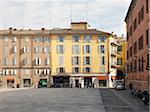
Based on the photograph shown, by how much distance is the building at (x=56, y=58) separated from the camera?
97500mm

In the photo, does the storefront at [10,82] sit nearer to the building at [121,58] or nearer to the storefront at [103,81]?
the storefront at [103,81]

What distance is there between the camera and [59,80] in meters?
97.9

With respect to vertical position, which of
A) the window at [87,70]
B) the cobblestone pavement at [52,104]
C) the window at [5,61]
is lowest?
the cobblestone pavement at [52,104]

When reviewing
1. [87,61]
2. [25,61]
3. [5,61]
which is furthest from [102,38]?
[5,61]

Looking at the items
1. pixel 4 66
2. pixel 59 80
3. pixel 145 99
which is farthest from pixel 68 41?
pixel 145 99

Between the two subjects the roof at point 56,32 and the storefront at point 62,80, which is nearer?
the storefront at point 62,80

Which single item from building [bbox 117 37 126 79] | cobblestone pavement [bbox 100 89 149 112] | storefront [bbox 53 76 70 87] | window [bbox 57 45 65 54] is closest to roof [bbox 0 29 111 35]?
window [bbox 57 45 65 54]

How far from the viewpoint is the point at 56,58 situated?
9819 cm

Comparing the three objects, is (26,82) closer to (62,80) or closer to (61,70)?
(62,80)

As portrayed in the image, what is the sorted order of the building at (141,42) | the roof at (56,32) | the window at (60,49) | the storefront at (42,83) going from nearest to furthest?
the building at (141,42) → the storefront at (42,83) → the roof at (56,32) → the window at (60,49)

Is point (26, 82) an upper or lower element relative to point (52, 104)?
upper

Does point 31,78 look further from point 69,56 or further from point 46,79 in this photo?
point 69,56

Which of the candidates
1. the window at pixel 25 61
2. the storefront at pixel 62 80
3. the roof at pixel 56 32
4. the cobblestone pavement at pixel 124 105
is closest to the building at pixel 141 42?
the cobblestone pavement at pixel 124 105

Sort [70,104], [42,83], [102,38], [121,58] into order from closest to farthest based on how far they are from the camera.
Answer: [70,104] < [42,83] < [102,38] < [121,58]
